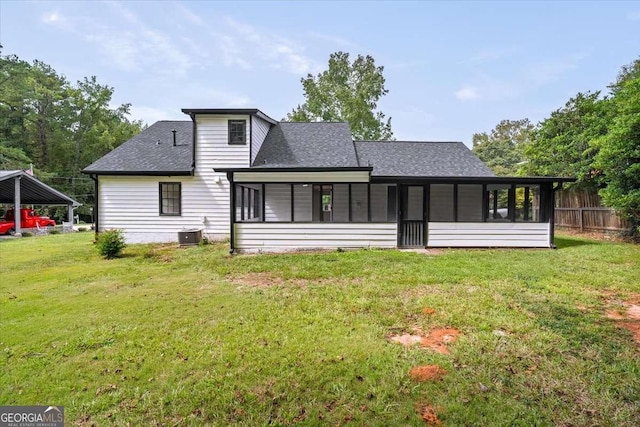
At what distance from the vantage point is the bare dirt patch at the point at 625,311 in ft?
13.3

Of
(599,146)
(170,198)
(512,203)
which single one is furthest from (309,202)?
(599,146)

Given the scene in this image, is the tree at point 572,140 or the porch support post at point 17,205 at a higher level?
the tree at point 572,140

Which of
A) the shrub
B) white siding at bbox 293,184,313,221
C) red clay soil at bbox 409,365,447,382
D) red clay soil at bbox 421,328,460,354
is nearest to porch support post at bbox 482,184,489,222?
white siding at bbox 293,184,313,221

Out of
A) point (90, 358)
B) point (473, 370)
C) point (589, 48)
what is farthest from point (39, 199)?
point (589, 48)

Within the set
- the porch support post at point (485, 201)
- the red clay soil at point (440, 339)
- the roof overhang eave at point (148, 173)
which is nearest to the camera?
the red clay soil at point (440, 339)

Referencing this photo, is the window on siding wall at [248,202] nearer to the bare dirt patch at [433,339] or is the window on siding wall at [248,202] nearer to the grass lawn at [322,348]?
the grass lawn at [322,348]

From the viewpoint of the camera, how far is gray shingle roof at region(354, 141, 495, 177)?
38.5 feet

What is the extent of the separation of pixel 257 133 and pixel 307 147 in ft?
6.60

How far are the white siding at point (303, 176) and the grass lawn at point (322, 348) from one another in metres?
3.51

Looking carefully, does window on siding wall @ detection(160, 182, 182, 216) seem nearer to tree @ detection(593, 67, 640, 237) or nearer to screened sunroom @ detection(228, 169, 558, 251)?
screened sunroom @ detection(228, 169, 558, 251)

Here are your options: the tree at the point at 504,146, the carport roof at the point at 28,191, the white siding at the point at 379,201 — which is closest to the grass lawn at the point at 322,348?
the white siding at the point at 379,201

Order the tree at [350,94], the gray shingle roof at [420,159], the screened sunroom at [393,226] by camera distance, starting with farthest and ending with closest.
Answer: the tree at [350,94] → the gray shingle roof at [420,159] → the screened sunroom at [393,226]

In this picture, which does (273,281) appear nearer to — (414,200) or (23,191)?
(414,200)

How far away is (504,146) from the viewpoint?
1513 inches
